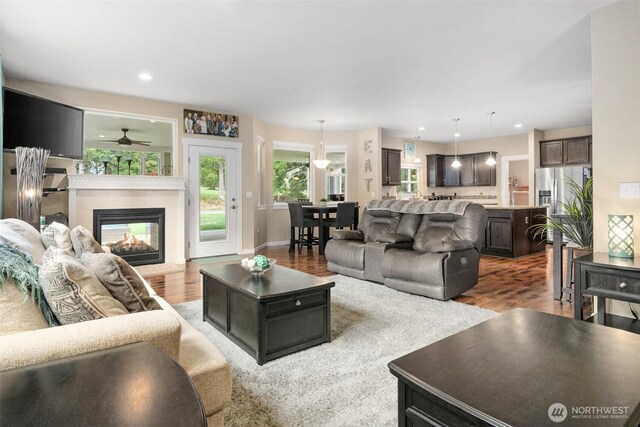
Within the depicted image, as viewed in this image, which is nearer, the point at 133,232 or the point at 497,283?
the point at 497,283

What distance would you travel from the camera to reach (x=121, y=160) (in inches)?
322

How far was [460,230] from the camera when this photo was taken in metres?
3.93

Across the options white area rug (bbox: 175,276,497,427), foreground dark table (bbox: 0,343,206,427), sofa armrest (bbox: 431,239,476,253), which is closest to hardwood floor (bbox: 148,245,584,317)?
white area rug (bbox: 175,276,497,427)

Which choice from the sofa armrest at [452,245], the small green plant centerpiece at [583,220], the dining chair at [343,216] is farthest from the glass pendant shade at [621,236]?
the dining chair at [343,216]

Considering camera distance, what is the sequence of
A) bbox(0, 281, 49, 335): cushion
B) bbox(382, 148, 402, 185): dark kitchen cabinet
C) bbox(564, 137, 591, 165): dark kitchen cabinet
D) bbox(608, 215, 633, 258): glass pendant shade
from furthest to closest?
bbox(382, 148, 402, 185): dark kitchen cabinet < bbox(564, 137, 591, 165): dark kitchen cabinet < bbox(608, 215, 633, 258): glass pendant shade < bbox(0, 281, 49, 335): cushion

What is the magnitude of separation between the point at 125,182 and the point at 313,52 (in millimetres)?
3454

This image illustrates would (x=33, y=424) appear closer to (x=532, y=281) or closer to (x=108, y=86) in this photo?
(x=532, y=281)

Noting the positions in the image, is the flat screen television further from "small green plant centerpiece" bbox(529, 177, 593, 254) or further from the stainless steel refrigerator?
the stainless steel refrigerator

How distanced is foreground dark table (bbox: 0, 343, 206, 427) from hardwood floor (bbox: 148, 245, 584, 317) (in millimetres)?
2935

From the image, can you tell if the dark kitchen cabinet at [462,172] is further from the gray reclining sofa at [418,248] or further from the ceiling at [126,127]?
the ceiling at [126,127]

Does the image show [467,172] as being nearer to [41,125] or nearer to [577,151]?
[577,151]

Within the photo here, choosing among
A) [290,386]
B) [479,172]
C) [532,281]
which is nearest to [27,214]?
[290,386]

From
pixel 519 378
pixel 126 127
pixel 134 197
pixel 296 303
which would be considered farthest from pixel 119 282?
pixel 126 127

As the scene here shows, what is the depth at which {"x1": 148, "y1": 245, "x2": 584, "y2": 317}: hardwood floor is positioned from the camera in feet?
11.6
